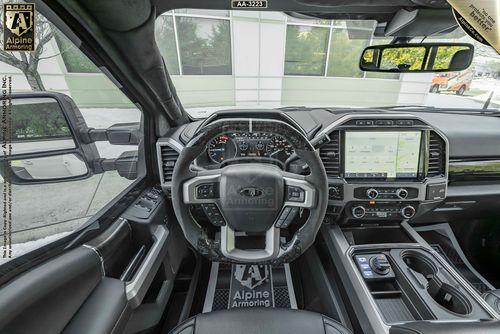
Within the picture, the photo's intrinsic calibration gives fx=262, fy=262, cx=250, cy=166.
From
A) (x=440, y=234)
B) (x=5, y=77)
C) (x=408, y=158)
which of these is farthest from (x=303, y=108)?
(x=5, y=77)

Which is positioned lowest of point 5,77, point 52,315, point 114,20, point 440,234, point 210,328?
point 440,234

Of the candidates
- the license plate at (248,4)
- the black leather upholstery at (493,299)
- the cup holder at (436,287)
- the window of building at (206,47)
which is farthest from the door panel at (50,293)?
the window of building at (206,47)

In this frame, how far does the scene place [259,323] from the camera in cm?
125

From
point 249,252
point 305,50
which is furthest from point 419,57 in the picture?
point 305,50

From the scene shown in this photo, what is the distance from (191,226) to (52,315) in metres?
0.64

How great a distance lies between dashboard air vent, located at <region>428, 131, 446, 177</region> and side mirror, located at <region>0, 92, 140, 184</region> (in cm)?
227

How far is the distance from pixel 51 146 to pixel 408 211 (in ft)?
7.49

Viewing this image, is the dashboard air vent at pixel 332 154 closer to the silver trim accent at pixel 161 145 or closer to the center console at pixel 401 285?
the center console at pixel 401 285

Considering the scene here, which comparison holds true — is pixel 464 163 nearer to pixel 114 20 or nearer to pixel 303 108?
pixel 303 108

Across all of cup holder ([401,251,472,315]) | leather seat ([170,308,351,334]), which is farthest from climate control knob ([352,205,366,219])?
leather seat ([170,308,351,334])

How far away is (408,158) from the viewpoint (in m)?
1.88

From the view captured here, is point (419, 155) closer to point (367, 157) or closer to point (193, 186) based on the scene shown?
point (367, 157)

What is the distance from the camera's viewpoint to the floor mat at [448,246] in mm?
2360

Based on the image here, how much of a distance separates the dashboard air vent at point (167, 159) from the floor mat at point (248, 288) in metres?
1.03
